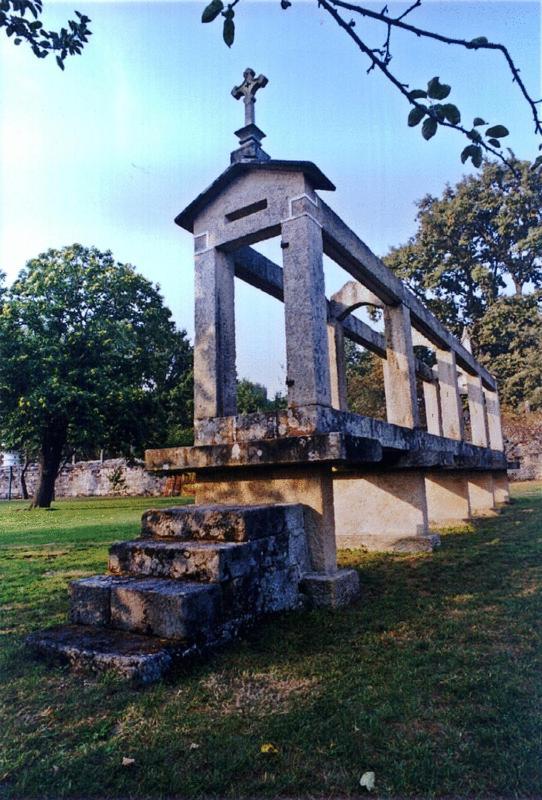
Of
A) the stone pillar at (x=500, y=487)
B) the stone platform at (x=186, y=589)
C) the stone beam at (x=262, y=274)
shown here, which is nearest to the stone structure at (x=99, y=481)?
the stone pillar at (x=500, y=487)

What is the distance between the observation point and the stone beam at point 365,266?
4.86 metres

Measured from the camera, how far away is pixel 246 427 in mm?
4293

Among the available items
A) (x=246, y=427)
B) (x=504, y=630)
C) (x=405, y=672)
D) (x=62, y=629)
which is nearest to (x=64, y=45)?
(x=246, y=427)

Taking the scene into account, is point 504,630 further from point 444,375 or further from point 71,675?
point 444,375

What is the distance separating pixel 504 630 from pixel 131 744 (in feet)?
8.58

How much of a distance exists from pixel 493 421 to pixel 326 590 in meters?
11.7

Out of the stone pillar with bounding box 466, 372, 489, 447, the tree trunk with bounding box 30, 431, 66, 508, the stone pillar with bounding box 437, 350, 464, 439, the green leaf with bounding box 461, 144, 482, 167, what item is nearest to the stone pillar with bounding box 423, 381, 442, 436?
the stone pillar with bounding box 437, 350, 464, 439

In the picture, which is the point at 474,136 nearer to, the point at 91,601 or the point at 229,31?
the point at 229,31

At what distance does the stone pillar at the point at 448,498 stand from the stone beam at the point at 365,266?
317cm

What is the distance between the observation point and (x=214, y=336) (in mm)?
4820

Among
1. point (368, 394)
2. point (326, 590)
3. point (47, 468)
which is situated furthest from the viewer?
point (368, 394)

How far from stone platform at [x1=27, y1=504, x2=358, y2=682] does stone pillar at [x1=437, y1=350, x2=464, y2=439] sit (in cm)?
638

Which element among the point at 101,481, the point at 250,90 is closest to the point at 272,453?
the point at 250,90

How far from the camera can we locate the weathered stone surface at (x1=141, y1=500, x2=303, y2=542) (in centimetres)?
348
